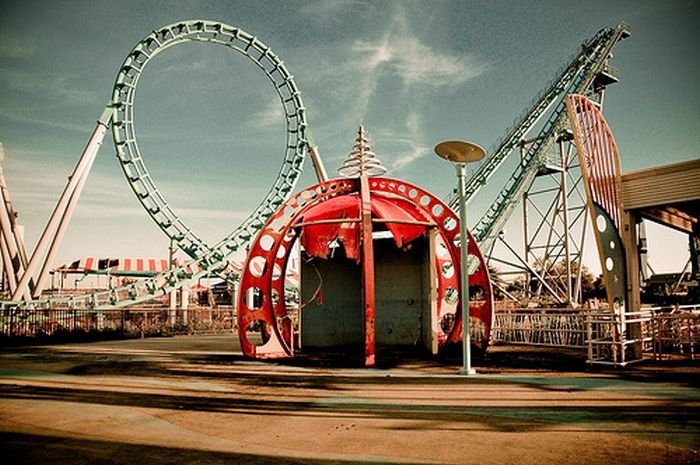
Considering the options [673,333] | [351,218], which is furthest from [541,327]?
[351,218]

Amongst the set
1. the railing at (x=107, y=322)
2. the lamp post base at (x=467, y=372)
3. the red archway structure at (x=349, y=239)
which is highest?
the red archway structure at (x=349, y=239)

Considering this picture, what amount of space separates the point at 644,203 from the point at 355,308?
27.9 feet

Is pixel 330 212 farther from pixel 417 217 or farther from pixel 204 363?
pixel 204 363

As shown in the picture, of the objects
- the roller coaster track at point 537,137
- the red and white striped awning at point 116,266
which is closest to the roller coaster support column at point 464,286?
the roller coaster track at point 537,137

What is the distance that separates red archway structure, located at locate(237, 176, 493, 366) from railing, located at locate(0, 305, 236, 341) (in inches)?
443

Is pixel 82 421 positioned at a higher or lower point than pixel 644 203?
lower

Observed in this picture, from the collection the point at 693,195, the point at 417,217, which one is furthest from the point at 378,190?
the point at 693,195

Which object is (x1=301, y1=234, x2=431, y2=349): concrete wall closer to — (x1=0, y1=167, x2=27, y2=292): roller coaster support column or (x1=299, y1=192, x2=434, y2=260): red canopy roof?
(x1=299, y1=192, x2=434, y2=260): red canopy roof

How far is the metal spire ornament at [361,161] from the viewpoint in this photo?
16.8 meters

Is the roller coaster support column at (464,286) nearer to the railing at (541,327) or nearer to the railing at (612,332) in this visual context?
the railing at (612,332)

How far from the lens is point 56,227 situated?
24.2 metres

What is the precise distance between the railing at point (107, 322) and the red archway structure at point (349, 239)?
1125 centimetres

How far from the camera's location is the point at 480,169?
28.5 meters

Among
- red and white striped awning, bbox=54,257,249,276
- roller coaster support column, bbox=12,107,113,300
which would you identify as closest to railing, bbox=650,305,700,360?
roller coaster support column, bbox=12,107,113,300
